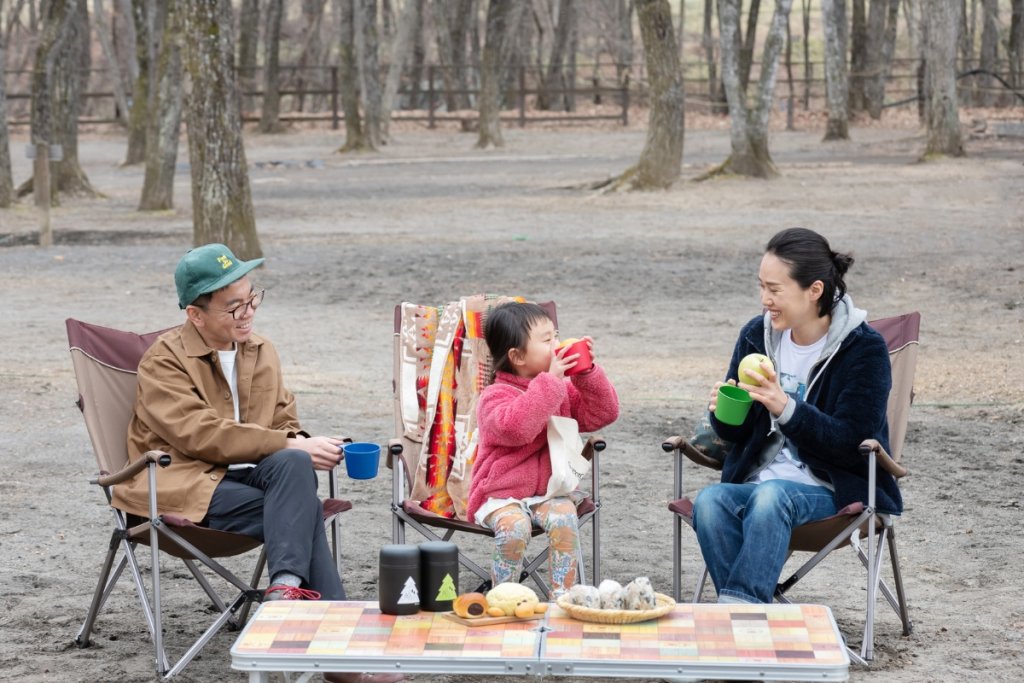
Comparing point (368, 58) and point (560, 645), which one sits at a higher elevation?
point (368, 58)

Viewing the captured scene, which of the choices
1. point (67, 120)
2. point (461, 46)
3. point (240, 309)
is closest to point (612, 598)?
point (240, 309)

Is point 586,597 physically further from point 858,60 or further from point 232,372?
point 858,60

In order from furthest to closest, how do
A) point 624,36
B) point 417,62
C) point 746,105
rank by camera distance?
1. point 624,36
2. point 417,62
3. point 746,105

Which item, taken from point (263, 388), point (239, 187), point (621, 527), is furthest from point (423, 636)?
point (239, 187)

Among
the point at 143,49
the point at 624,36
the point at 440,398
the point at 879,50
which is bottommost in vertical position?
the point at 440,398

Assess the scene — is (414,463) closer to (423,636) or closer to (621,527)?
(621,527)

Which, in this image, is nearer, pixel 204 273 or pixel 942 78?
pixel 204 273

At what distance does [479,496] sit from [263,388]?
718 mm

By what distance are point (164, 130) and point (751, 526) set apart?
14855 mm

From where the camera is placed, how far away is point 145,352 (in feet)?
13.7

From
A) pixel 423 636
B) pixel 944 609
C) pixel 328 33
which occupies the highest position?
pixel 328 33

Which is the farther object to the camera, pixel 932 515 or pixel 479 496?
pixel 932 515

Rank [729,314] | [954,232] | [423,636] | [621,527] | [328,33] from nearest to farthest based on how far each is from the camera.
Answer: [423,636]
[621,527]
[729,314]
[954,232]
[328,33]

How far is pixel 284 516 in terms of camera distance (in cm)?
370
